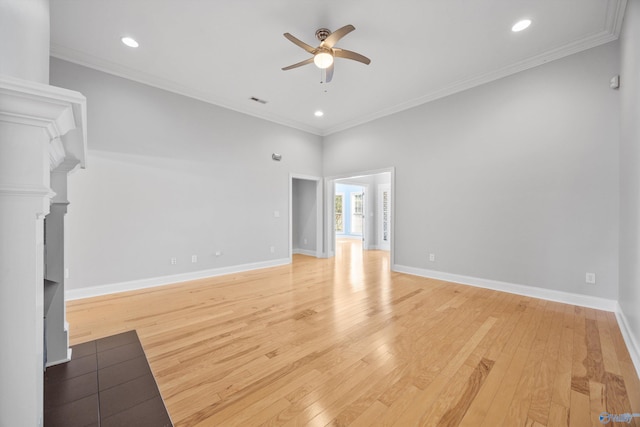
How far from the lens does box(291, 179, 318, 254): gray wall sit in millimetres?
6441

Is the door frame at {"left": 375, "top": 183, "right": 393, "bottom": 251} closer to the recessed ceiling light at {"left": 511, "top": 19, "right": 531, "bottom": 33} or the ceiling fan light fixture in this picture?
the recessed ceiling light at {"left": 511, "top": 19, "right": 531, "bottom": 33}

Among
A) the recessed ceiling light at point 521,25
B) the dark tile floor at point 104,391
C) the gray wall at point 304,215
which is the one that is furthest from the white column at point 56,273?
the gray wall at point 304,215

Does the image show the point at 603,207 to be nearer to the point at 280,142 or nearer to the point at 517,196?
the point at 517,196

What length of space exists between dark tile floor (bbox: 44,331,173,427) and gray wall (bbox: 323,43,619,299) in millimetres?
4011

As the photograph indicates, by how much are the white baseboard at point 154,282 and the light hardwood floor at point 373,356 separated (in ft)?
0.52

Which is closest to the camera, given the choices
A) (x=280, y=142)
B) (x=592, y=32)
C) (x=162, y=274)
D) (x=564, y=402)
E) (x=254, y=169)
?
(x=564, y=402)

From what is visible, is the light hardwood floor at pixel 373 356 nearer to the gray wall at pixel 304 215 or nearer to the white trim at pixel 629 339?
the white trim at pixel 629 339

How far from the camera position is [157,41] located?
2.99 m

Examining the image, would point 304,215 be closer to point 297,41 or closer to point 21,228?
point 297,41

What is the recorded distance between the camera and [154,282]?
3.80m

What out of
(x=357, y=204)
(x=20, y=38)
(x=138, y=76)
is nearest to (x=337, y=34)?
(x=20, y=38)

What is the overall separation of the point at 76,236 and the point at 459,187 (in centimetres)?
540

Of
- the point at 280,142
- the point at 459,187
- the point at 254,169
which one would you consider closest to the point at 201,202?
the point at 254,169

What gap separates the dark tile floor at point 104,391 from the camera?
4.50 ft
